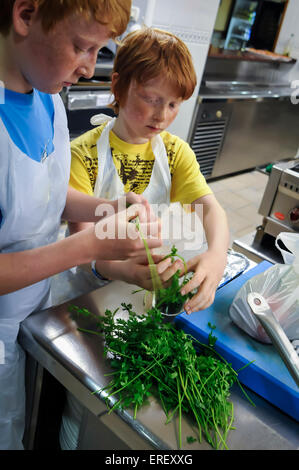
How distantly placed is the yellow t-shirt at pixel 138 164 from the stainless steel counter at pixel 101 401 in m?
0.46

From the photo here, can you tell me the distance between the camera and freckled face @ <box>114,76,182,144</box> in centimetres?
115

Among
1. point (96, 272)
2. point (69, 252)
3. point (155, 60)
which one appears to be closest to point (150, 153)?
point (155, 60)

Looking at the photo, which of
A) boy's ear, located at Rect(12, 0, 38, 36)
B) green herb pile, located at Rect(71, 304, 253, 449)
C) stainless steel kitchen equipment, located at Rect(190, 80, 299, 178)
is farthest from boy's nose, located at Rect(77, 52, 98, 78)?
stainless steel kitchen equipment, located at Rect(190, 80, 299, 178)

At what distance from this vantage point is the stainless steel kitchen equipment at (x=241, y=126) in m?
3.94

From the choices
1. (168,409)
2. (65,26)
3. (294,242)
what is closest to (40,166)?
(65,26)

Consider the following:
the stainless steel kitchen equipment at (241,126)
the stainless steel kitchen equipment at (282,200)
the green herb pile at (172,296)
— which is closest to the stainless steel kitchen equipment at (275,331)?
the green herb pile at (172,296)

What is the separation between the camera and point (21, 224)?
2.75ft

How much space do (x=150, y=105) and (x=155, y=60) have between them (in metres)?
0.13

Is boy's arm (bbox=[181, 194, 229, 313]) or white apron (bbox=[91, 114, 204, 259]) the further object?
white apron (bbox=[91, 114, 204, 259])

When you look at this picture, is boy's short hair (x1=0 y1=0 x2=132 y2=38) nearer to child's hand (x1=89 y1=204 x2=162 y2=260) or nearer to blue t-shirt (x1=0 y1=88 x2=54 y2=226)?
blue t-shirt (x1=0 y1=88 x2=54 y2=226)

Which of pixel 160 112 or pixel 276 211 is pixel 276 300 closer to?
pixel 160 112

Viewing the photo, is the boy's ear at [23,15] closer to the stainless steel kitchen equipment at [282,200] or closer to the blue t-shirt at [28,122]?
the blue t-shirt at [28,122]

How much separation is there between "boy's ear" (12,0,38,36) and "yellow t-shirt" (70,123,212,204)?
24.4 inches

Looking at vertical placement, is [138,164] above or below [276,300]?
above
